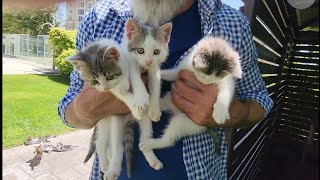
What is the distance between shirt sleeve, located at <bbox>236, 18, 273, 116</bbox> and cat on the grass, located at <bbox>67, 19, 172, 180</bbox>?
0.31 meters

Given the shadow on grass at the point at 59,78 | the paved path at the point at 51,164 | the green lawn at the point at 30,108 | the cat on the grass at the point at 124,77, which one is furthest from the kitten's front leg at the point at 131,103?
the shadow on grass at the point at 59,78

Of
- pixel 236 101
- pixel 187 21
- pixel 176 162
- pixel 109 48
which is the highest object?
pixel 187 21

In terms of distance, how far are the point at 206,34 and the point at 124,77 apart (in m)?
0.36

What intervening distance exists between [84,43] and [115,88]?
0.33m

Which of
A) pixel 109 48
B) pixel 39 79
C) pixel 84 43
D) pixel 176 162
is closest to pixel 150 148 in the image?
pixel 176 162

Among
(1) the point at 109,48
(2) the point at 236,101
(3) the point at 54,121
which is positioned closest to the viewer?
(1) the point at 109,48

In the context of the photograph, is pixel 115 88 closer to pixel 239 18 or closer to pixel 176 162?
pixel 176 162

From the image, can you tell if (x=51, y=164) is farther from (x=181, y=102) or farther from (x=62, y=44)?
(x=62, y=44)

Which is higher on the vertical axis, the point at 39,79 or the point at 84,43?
the point at 84,43

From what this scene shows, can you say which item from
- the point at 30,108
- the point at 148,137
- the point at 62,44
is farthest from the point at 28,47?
the point at 148,137

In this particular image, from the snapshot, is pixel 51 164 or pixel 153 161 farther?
pixel 51 164

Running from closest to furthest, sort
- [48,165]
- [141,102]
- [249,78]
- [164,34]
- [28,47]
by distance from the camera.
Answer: [141,102]
[164,34]
[249,78]
[48,165]
[28,47]

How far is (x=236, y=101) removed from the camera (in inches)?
47.6

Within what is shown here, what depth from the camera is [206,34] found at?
50.2 inches
